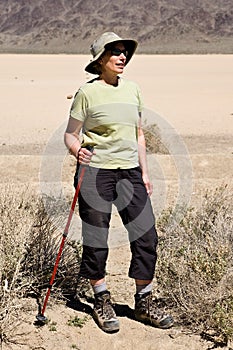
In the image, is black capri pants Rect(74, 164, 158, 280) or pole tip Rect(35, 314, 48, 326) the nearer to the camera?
black capri pants Rect(74, 164, 158, 280)

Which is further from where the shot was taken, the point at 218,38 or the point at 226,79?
the point at 218,38

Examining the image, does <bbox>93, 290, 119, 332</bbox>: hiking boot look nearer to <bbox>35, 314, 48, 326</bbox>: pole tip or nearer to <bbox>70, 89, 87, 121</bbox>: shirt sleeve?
<bbox>35, 314, 48, 326</bbox>: pole tip

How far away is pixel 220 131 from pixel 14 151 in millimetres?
5252

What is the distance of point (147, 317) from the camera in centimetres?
445

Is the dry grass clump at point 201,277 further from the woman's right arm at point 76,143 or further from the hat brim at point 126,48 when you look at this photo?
the hat brim at point 126,48

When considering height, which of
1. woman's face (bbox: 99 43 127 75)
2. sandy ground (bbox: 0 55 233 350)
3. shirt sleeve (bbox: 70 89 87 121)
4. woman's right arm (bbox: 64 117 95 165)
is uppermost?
woman's face (bbox: 99 43 127 75)

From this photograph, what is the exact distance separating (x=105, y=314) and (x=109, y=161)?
1.08 meters

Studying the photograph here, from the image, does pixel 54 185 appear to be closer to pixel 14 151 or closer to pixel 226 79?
pixel 14 151

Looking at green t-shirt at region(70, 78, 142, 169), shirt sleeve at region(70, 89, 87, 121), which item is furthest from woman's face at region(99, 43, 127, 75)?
shirt sleeve at region(70, 89, 87, 121)

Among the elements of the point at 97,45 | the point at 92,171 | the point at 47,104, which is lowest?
the point at 47,104

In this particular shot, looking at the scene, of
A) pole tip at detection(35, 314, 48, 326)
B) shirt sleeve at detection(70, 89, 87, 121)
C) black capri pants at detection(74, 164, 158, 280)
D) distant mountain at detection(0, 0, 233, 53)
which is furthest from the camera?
distant mountain at detection(0, 0, 233, 53)

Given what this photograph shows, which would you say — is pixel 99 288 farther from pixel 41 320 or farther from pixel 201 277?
pixel 201 277

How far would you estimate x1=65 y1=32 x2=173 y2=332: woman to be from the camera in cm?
404

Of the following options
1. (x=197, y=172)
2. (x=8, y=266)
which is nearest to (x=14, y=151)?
(x=197, y=172)
